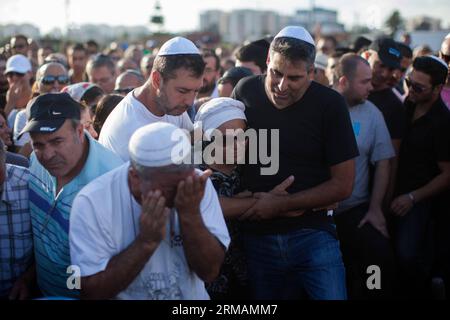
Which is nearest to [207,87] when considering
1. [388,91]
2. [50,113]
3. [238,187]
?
[388,91]

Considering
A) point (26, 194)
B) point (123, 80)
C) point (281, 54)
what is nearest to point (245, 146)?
point (281, 54)

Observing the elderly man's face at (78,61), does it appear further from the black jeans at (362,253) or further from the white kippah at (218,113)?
the white kippah at (218,113)

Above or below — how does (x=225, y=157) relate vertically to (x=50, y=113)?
below

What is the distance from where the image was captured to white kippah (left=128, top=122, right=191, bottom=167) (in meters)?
2.29

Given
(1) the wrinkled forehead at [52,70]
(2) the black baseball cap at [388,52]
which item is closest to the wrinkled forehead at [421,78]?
(2) the black baseball cap at [388,52]

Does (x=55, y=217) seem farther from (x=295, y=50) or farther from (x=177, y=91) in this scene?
(x=295, y=50)

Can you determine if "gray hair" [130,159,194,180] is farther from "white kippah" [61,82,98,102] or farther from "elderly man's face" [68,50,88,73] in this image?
"elderly man's face" [68,50,88,73]

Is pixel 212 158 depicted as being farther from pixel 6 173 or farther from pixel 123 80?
pixel 123 80

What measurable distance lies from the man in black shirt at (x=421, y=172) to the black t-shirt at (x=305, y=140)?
132cm

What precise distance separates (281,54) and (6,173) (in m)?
1.80

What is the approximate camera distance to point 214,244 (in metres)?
2.48

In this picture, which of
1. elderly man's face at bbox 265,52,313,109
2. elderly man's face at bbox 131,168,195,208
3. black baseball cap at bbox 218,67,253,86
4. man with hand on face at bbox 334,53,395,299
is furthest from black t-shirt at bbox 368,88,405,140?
elderly man's face at bbox 131,168,195,208

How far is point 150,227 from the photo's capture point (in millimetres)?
2285

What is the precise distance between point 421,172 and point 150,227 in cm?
296
